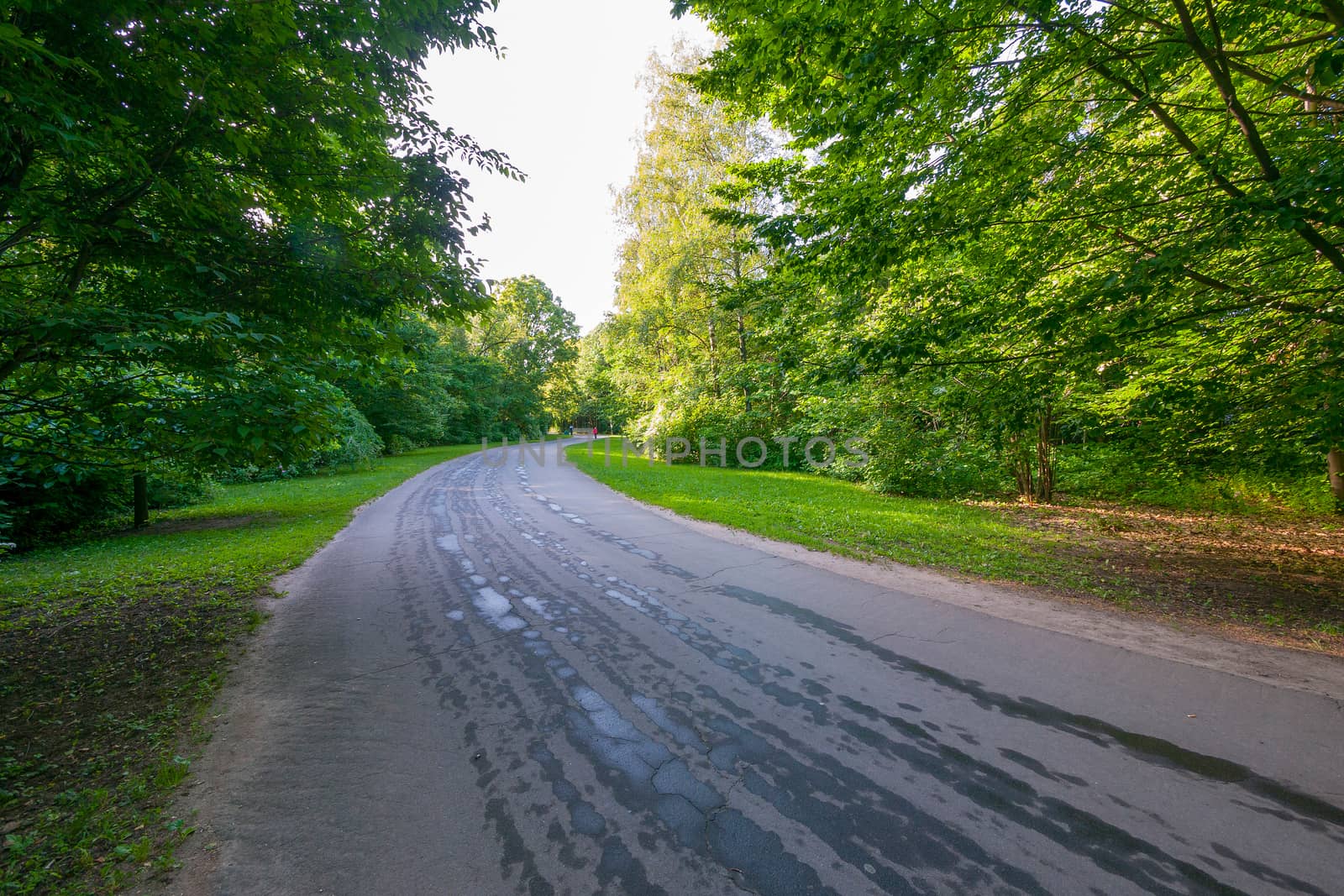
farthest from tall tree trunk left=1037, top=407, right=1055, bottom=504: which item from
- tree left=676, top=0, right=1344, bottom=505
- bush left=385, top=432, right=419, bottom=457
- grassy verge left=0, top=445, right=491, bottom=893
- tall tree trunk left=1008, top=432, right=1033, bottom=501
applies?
bush left=385, top=432, right=419, bottom=457

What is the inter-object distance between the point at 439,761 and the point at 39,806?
1842 millimetres

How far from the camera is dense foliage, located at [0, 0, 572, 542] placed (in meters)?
3.19

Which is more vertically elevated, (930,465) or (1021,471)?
(930,465)

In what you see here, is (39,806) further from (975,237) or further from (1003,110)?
(1003,110)

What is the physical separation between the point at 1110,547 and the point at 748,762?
803cm

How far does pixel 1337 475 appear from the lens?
8.95m

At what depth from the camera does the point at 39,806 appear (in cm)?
235

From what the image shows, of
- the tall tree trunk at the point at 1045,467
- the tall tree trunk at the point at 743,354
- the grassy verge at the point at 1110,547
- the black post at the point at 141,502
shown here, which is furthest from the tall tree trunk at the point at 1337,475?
the black post at the point at 141,502

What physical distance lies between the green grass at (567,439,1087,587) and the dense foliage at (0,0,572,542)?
636 cm

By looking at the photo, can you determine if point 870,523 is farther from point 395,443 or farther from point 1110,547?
point 395,443

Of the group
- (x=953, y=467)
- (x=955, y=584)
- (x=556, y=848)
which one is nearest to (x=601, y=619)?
(x=556, y=848)

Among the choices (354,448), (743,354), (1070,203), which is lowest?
(354,448)

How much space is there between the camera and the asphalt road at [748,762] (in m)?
2.04

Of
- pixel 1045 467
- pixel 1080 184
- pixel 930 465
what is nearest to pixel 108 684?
pixel 1080 184
